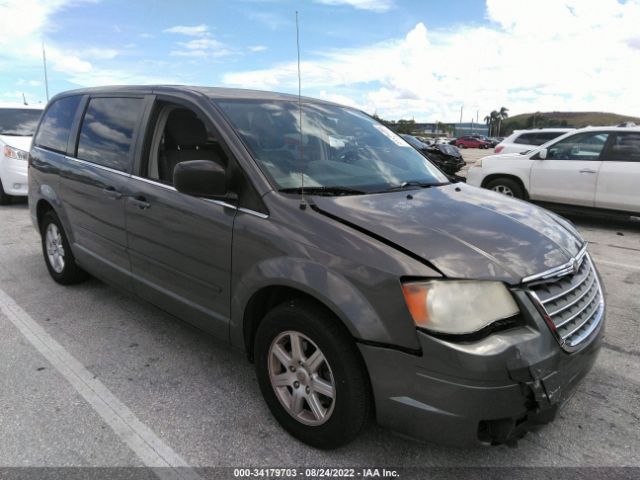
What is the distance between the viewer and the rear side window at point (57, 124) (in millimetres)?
4454

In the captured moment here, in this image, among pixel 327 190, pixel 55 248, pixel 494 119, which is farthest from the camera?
pixel 494 119

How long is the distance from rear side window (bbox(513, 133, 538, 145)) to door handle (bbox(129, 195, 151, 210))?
10575 millimetres

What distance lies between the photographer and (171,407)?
9.26 ft

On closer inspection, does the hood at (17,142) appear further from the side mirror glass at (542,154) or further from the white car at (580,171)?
the side mirror glass at (542,154)

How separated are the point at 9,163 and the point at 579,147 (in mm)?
9836

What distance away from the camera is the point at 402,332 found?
202 cm

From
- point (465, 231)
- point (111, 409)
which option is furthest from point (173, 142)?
point (465, 231)

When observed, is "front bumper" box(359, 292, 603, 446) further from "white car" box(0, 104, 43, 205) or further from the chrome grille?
"white car" box(0, 104, 43, 205)

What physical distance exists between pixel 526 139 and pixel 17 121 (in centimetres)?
1106

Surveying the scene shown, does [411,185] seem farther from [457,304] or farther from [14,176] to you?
[14,176]

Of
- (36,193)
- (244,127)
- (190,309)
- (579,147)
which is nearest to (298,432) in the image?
(190,309)

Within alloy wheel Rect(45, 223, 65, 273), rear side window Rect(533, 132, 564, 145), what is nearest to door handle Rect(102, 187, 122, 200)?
alloy wheel Rect(45, 223, 65, 273)

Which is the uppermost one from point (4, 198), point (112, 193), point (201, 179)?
point (201, 179)

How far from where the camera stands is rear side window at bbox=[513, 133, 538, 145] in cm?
1178
